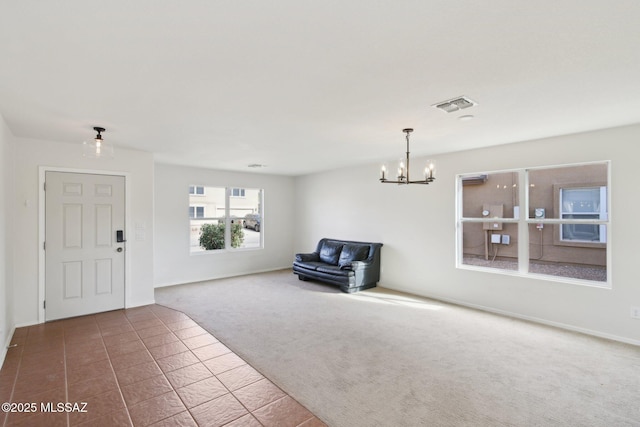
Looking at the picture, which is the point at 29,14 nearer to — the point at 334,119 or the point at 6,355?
the point at 334,119

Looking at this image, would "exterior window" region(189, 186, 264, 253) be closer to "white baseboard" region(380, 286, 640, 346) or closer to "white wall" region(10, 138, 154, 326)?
"white wall" region(10, 138, 154, 326)

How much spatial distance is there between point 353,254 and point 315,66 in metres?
4.58

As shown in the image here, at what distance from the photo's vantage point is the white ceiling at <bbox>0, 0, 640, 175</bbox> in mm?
1546

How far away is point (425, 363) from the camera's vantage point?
10.0 feet

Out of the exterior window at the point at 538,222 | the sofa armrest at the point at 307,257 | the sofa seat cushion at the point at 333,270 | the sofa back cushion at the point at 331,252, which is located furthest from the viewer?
the sofa armrest at the point at 307,257

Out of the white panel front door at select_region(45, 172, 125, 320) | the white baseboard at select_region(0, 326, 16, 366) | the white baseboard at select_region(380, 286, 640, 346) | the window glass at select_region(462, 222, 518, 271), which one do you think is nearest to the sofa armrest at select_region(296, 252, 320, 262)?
the white baseboard at select_region(380, 286, 640, 346)

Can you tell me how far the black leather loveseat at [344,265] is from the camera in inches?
227

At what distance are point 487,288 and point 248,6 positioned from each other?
4792 millimetres

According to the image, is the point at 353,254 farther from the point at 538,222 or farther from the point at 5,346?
the point at 5,346

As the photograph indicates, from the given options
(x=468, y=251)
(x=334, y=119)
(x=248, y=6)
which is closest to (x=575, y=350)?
(x=468, y=251)

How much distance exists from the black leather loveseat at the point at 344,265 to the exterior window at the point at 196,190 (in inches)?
103

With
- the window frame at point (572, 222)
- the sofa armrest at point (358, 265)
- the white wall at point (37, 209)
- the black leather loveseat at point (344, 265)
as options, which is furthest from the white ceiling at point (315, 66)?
the black leather loveseat at point (344, 265)

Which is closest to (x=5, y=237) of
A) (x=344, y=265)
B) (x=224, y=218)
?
(x=224, y=218)

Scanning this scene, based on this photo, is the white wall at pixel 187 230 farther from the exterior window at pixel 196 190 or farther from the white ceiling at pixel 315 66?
the white ceiling at pixel 315 66
